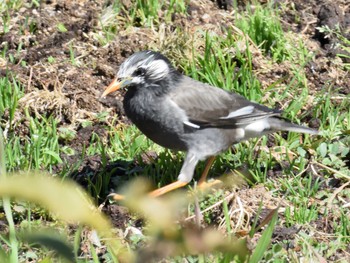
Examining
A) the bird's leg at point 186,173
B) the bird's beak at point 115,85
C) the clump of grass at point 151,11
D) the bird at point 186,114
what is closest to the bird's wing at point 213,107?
the bird at point 186,114

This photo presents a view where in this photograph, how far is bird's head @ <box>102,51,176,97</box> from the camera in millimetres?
4812

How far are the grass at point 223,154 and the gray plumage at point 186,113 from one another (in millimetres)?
234

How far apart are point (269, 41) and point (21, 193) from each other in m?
5.62

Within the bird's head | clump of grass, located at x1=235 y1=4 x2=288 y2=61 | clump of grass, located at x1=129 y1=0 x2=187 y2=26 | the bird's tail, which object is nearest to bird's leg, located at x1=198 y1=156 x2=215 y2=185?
the bird's tail

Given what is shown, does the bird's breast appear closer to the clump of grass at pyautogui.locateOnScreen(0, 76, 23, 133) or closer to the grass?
the grass

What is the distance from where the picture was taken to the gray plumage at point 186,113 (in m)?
4.76

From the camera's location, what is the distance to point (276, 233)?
412 cm

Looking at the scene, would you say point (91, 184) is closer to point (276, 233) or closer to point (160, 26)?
point (276, 233)

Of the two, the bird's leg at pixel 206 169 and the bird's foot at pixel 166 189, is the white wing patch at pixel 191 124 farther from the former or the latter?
the bird's foot at pixel 166 189

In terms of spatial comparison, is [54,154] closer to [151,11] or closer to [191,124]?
[191,124]

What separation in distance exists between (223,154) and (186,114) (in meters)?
0.57

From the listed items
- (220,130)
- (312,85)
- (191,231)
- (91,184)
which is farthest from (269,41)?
(191,231)

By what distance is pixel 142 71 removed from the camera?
16.1 ft

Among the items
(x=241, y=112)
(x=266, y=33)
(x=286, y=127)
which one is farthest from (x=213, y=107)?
(x=266, y=33)
